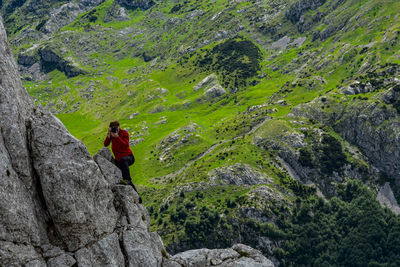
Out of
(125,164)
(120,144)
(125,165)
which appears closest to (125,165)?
(125,165)

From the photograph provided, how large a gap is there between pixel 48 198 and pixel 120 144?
10.1 m

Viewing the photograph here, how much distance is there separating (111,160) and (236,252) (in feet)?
79.0

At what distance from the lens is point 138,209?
35844 millimetres

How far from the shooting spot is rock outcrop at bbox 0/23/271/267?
23.5 m

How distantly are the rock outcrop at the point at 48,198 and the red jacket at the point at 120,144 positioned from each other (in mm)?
4124

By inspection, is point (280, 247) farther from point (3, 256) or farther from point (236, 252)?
point (3, 256)

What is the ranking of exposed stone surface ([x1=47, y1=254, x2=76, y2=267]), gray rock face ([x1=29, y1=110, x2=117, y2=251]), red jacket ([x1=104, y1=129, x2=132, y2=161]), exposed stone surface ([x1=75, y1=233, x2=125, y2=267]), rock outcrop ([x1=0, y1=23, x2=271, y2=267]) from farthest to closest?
1. red jacket ([x1=104, y1=129, x2=132, y2=161])
2. exposed stone surface ([x1=75, y1=233, x2=125, y2=267])
3. gray rock face ([x1=29, y1=110, x2=117, y2=251])
4. exposed stone surface ([x1=47, y1=254, x2=76, y2=267])
5. rock outcrop ([x1=0, y1=23, x2=271, y2=267])

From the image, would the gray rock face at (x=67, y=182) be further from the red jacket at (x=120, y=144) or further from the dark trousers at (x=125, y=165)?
the dark trousers at (x=125, y=165)

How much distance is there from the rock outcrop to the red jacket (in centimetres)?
412

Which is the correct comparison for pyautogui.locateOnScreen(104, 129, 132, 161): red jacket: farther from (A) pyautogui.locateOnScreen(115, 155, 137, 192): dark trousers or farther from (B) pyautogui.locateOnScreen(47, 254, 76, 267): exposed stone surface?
(B) pyautogui.locateOnScreen(47, 254, 76, 267): exposed stone surface

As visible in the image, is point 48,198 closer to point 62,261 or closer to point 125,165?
point 62,261

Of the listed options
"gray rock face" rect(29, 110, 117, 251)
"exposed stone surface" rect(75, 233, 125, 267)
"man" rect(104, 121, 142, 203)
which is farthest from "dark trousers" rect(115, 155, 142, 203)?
"exposed stone surface" rect(75, 233, 125, 267)

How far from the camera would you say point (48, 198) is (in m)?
26.2

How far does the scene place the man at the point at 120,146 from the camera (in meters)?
32.5
